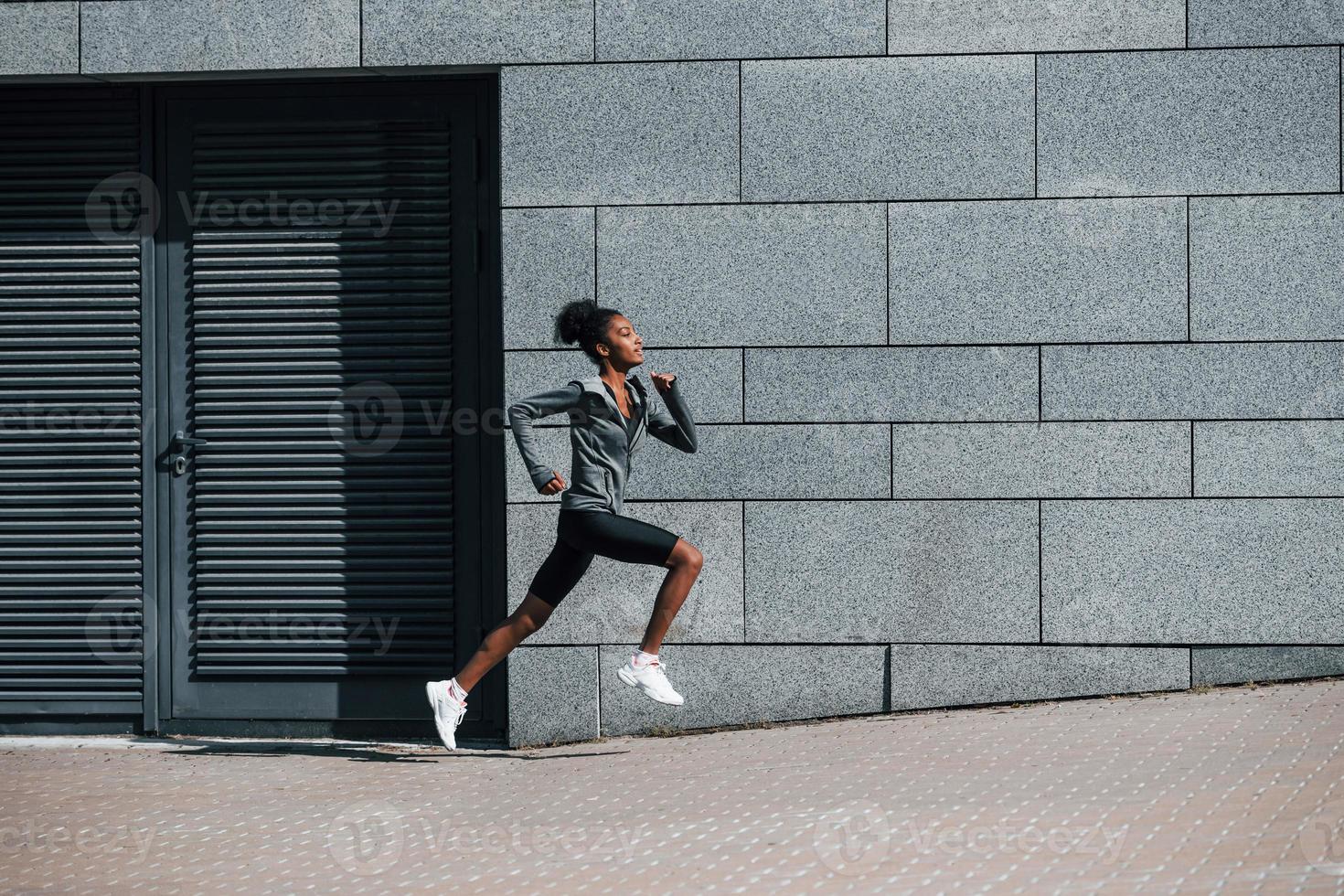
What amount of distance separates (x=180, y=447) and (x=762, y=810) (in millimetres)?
4075

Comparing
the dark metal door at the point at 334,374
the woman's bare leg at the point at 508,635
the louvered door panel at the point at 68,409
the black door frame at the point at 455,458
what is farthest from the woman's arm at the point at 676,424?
the louvered door panel at the point at 68,409

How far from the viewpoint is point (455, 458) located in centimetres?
770

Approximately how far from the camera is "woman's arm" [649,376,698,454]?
21.7 feet

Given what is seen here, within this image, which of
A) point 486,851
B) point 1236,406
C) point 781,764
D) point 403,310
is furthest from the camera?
point 403,310

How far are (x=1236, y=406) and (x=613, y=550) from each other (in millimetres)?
3204

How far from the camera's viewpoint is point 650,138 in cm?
730

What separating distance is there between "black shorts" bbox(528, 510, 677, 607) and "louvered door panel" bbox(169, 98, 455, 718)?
118 centimetres

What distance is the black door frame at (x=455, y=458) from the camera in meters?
7.62

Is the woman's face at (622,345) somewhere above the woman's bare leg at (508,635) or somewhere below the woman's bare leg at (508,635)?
above

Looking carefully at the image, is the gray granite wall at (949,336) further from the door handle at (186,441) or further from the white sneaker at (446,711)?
the door handle at (186,441)

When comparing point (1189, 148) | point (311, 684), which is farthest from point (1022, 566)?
point (311, 684)

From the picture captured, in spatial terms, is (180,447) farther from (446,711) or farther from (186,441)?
(446,711)

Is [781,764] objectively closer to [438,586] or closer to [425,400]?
[438,586]

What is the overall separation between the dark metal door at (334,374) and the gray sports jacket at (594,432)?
1.25m
